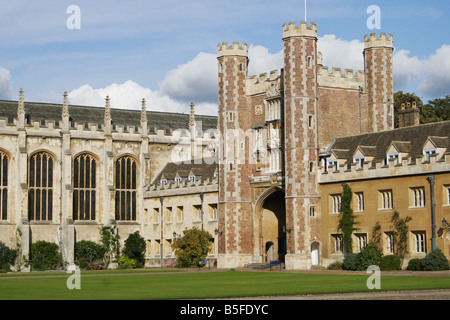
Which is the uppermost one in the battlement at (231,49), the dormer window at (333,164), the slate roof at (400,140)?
the battlement at (231,49)

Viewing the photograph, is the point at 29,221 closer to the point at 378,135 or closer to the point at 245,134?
the point at 245,134

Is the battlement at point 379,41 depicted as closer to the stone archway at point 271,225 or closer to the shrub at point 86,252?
the stone archway at point 271,225

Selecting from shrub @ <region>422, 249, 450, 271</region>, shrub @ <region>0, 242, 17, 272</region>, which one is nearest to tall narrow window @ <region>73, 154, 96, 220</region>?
shrub @ <region>0, 242, 17, 272</region>

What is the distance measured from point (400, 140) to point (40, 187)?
28.5 metres

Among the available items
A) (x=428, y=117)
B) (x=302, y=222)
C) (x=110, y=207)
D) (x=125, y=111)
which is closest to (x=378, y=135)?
(x=302, y=222)

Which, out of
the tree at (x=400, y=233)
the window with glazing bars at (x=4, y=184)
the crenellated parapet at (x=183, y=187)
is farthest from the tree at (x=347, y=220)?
the window with glazing bars at (x=4, y=184)

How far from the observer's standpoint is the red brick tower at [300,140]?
47.3m

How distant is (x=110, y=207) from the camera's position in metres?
62.4

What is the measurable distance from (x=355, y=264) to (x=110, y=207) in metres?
24.8

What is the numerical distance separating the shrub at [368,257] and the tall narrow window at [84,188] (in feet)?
85.4

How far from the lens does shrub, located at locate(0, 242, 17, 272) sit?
57075 millimetres

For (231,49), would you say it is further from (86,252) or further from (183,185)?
(86,252)

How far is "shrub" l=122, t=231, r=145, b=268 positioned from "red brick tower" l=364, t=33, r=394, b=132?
20461 mm

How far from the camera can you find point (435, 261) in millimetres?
38781
